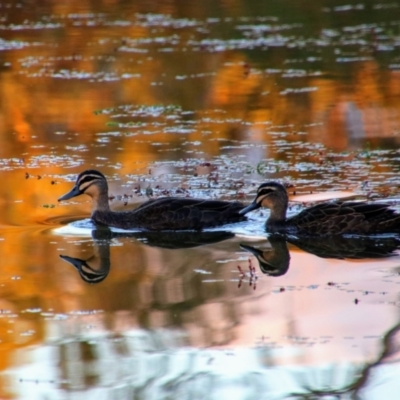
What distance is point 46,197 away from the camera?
45.7 ft

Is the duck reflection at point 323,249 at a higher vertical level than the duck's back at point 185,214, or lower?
lower

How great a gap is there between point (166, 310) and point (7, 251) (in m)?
2.80

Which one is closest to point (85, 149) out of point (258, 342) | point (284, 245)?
point (284, 245)

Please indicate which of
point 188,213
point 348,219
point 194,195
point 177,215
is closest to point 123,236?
point 177,215

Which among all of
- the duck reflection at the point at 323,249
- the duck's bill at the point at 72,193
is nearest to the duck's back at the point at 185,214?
the duck reflection at the point at 323,249

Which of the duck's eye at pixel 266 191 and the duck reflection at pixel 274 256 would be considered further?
the duck's eye at pixel 266 191

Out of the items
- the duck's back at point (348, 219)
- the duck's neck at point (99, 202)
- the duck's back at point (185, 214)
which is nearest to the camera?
the duck's back at point (348, 219)

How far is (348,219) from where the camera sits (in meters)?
11.7

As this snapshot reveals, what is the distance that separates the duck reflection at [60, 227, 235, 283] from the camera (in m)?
11.0

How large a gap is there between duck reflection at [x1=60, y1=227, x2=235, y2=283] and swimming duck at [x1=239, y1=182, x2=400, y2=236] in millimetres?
593

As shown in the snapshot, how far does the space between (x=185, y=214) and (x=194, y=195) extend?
1250 mm

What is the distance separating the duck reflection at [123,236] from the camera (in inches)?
434

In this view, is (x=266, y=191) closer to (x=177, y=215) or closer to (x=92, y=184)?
(x=177, y=215)

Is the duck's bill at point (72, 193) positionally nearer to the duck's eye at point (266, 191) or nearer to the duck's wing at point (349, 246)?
the duck's eye at point (266, 191)
